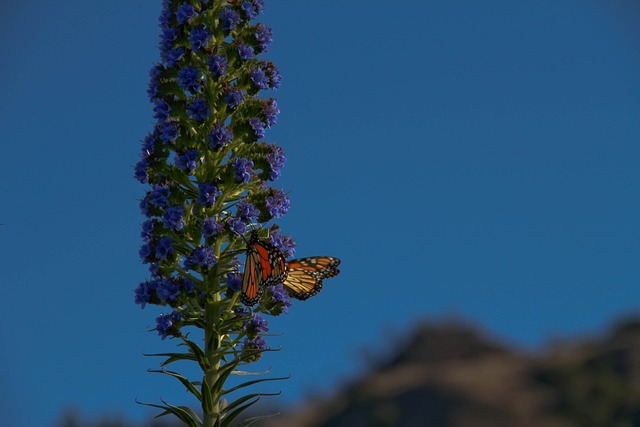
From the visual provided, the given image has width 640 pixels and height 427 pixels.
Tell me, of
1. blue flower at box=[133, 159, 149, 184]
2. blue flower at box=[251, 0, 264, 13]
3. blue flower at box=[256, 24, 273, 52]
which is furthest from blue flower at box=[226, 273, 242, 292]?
blue flower at box=[251, 0, 264, 13]

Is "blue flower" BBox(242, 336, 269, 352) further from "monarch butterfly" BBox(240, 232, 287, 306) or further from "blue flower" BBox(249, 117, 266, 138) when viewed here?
"blue flower" BBox(249, 117, 266, 138)

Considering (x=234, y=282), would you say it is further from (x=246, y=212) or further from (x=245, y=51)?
(x=245, y=51)

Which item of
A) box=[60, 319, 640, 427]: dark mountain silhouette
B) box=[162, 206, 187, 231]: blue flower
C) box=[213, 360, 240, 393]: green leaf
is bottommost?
box=[213, 360, 240, 393]: green leaf

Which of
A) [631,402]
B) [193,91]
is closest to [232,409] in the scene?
[193,91]

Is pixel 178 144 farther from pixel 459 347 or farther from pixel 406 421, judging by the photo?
pixel 459 347

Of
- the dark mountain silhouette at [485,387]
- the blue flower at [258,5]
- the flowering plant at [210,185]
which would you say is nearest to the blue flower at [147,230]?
the flowering plant at [210,185]

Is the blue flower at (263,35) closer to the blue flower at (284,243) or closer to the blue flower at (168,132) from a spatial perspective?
the blue flower at (168,132)
